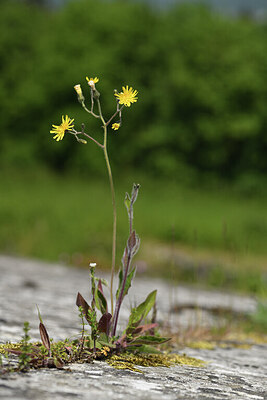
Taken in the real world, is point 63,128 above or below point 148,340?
above

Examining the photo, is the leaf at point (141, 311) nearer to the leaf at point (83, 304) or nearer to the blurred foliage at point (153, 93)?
the leaf at point (83, 304)

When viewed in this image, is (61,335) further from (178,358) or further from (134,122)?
(134,122)

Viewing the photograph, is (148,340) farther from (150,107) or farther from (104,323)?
(150,107)

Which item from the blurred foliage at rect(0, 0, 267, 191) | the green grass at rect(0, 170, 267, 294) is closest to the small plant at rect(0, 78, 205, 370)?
the green grass at rect(0, 170, 267, 294)

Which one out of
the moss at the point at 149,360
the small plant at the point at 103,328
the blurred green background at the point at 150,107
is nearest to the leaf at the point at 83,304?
the small plant at the point at 103,328

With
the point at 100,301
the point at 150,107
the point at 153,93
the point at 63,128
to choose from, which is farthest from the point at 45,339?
the point at 150,107
